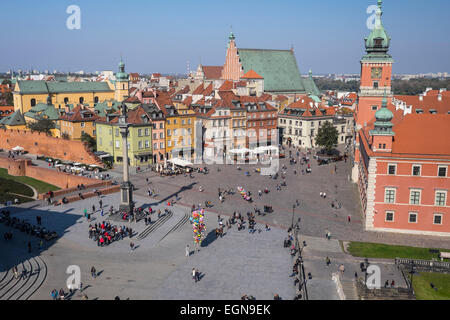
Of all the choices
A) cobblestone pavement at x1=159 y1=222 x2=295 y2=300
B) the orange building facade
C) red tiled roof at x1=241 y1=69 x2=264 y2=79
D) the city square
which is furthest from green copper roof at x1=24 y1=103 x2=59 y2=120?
the orange building facade

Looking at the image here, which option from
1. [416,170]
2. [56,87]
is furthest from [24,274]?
[56,87]

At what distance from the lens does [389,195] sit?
140 ft

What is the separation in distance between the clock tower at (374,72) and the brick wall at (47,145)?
40290 millimetres

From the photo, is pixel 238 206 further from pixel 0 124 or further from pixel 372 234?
pixel 0 124

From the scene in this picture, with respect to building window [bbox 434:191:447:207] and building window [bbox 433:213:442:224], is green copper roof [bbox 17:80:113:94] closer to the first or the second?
building window [bbox 434:191:447:207]

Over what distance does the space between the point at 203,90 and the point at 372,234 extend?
56.8m

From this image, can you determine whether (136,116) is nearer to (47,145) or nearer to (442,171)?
(47,145)

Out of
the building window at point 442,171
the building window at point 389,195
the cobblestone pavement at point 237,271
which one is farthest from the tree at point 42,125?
the building window at point 442,171

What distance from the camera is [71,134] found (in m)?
78.8

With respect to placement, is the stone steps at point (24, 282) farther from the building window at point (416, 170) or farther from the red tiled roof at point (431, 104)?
the red tiled roof at point (431, 104)

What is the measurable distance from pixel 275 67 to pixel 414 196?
81.7m

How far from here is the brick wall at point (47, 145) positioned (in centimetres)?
6888

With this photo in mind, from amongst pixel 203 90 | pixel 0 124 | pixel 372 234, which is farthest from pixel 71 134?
pixel 372 234

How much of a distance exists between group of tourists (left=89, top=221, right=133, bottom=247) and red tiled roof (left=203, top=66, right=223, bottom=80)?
312ft
